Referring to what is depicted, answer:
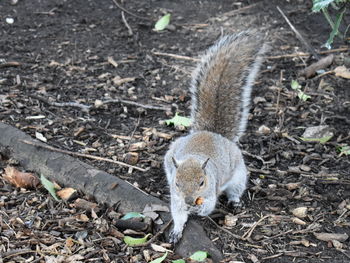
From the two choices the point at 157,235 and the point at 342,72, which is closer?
the point at 157,235

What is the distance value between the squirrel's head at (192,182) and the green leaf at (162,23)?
2.95 meters

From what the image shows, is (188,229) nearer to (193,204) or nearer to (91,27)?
(193,204)

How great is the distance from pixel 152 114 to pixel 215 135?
3.24 feet

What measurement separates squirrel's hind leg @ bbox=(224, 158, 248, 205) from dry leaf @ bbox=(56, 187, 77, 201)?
3.18 feet

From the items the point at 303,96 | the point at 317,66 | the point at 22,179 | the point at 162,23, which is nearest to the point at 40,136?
→ the point at 22,179

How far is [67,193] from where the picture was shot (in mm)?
3561

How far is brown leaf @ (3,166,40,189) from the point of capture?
3635 millimetres

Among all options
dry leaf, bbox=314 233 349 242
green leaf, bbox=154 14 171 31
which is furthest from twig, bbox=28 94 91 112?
dry leaf, bbox=314 233 349 242

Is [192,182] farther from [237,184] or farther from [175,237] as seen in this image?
[237,184]

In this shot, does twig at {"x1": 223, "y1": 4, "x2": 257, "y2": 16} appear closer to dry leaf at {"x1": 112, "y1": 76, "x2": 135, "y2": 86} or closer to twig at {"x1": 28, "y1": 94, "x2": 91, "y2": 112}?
dry leaf at {"x1": 112, "y1": 76, "x2": 135, "y2": 86}

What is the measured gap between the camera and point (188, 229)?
3.21 meters

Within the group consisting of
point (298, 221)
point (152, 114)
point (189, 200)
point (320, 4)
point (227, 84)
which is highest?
point (320, 4)

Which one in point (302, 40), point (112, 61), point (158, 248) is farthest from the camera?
point (302, 40)

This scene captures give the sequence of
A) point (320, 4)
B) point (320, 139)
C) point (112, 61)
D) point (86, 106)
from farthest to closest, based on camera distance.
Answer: point (112, 61)
point (86, 106)
point (320, 139)
point (320, 4)
